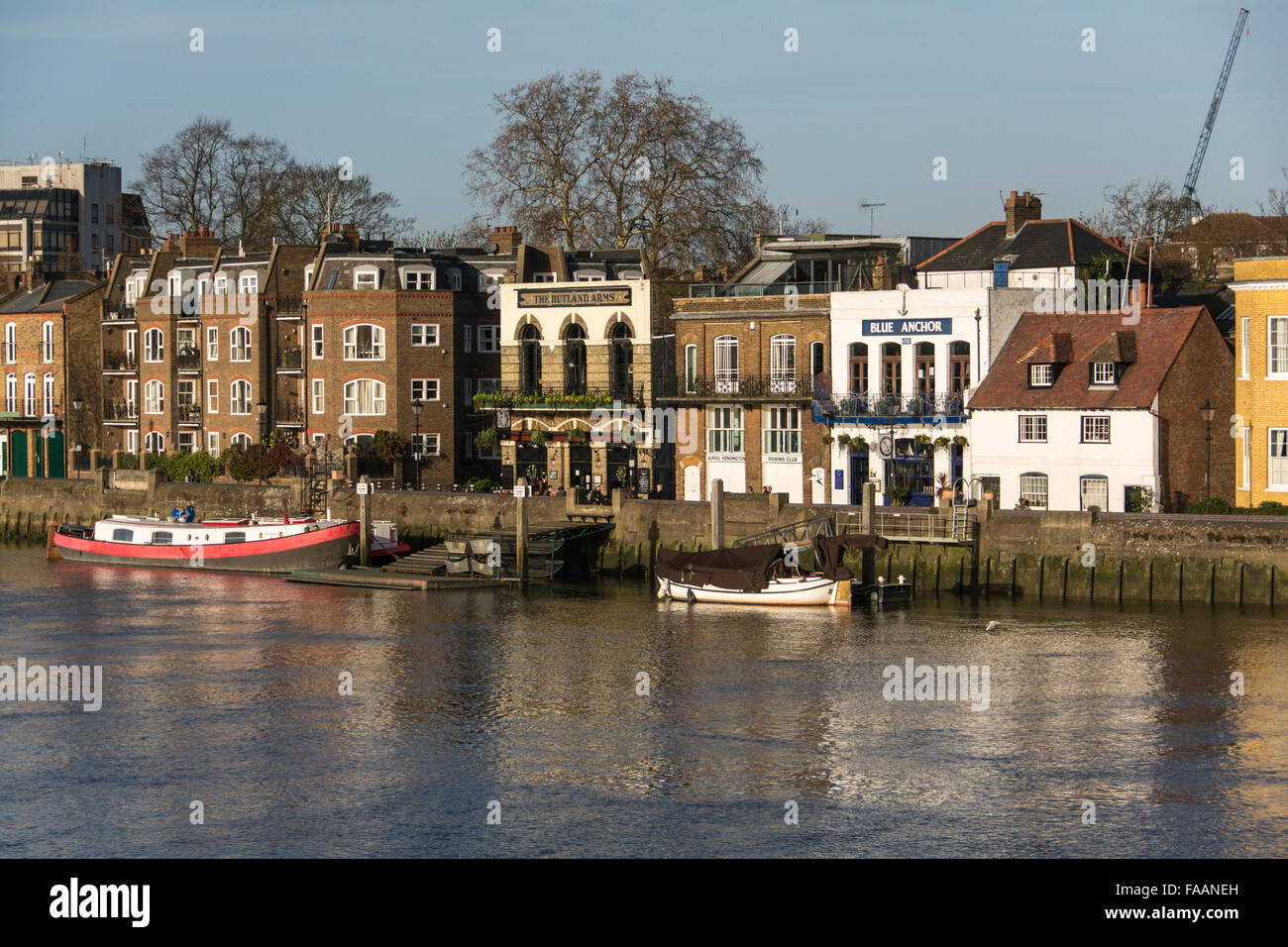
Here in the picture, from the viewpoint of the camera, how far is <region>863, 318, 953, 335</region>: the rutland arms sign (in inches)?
2495

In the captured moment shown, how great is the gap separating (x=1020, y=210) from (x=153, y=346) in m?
45.4

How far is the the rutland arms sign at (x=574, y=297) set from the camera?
7269cm

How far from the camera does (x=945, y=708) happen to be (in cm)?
3981

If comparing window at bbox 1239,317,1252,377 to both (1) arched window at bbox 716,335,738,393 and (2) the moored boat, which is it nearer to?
(1) arched window at bbox 716,335,738,393

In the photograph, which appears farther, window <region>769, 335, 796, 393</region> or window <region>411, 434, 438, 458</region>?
window <region>411, 434, 438, 458</region>

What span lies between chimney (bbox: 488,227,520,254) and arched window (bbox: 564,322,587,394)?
10367mm

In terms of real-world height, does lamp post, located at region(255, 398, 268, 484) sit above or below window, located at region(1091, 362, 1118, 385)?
below

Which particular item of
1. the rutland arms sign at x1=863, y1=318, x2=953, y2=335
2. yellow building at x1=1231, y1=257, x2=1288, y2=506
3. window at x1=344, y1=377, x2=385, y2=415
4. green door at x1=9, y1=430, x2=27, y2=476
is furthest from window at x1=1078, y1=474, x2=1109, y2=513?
green door at x1=9, y1=430, x2=27, y2=476

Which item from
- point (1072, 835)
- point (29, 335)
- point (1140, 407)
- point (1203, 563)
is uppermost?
point (29, 335)

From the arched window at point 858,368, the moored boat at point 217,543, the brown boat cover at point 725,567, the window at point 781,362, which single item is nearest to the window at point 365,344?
the moored boat at point 217,543

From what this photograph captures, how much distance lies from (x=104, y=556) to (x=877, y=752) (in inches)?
1728

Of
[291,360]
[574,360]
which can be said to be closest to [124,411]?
[291,360]
